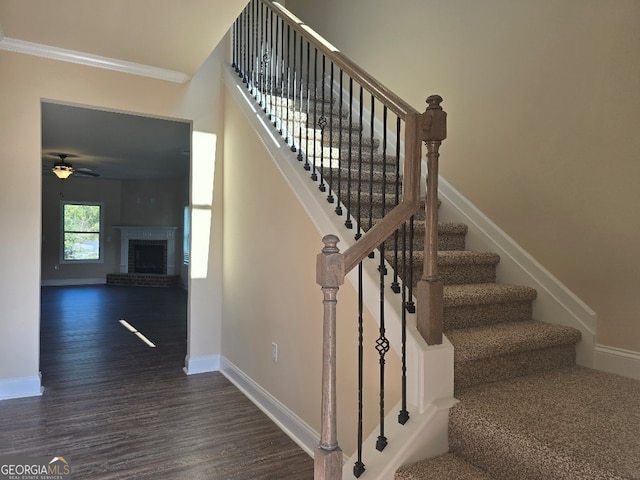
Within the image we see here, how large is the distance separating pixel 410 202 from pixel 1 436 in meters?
2.72

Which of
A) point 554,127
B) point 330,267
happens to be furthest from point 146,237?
point 330,267

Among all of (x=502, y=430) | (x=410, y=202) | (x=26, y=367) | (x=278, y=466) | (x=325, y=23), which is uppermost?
(x=325, y=23)

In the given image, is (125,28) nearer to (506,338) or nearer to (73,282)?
(506,338)

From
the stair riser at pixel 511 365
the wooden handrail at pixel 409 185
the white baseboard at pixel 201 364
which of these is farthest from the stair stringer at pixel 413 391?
the white baseboard at pixel 201 364

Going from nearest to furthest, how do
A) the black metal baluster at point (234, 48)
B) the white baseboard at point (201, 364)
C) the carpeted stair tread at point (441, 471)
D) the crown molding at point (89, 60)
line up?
1. the carpeted stair tread at point (441, 471)
2. the crown molding at point (89, 60)
3. the white baseboard at point (201, 364)
4. the black metal baluster at point (234, 48)

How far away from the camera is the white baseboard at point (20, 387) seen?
3098mm

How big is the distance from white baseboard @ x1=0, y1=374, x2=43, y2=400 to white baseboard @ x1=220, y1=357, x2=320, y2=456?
4.59 ft

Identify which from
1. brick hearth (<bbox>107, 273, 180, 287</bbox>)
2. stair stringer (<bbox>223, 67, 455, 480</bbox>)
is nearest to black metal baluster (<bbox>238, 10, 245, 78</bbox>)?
stair stringer (<bbox>223, 67, 455, 480</bbox>)

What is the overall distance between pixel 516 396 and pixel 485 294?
608mm

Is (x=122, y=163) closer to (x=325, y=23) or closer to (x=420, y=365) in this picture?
(x=325, y=23)

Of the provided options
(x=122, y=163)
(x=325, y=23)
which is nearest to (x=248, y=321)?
(x=325, y=23)

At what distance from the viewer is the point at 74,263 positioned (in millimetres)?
10367

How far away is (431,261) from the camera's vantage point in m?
1.81

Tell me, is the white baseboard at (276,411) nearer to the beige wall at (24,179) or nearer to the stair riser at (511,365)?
the stair riser at (511,365)
